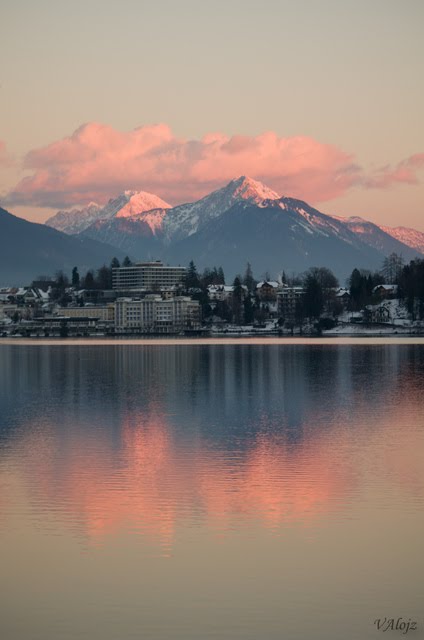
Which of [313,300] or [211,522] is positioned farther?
[313,300]

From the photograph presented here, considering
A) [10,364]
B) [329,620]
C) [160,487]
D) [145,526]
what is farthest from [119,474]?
[10,364]

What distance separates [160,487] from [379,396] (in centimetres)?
2703

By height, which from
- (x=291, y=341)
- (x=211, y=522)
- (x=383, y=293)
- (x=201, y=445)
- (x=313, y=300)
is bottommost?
(x=211, y=522)

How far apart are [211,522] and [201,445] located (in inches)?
462

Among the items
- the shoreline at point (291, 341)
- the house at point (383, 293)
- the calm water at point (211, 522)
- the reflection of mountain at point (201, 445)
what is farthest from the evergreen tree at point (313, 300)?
the calm water at point (211, 522)

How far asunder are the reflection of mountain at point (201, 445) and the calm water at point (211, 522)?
89mm

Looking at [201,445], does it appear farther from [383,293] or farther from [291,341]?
[383,293]

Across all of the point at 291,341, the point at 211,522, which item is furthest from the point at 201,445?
the point at 291,341

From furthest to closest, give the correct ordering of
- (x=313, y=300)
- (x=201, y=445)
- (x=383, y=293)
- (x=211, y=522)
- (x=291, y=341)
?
(x=313, y=300) < (x=383, y=293) < (x=291, y=341) < (x=201, y=445) < (x=211, y=522)

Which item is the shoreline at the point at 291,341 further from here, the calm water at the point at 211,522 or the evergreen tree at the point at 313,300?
the calm water at the point at 211,522

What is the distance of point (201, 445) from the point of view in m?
34.3

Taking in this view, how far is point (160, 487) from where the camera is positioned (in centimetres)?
2664

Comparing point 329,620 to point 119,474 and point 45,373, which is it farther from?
point 45,373

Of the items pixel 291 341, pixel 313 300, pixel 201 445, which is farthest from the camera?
pixel 313 300
